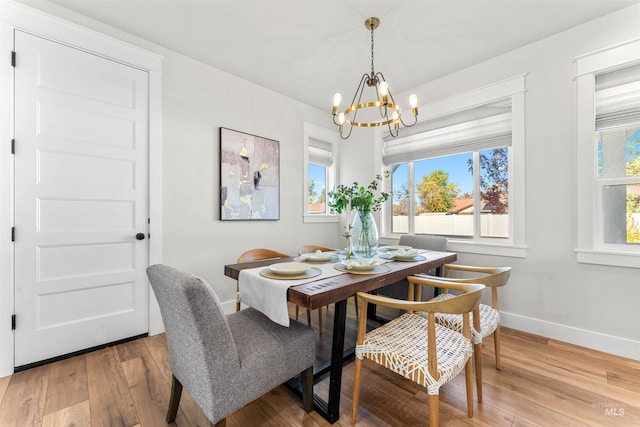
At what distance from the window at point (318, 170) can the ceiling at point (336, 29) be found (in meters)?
1.02

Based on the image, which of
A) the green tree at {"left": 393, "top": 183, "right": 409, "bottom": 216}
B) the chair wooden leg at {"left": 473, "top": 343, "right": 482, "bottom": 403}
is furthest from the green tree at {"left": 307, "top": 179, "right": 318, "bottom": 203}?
the chair wooden leg at {"left": 473, "top": 343, "right": 482, "bottom": 403}

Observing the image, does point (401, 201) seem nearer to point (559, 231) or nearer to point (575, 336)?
point (559, 231)

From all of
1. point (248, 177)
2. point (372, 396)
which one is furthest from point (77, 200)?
point (372, 396)

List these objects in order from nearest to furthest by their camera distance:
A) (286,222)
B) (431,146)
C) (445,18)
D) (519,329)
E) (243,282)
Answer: (243,282), (445,18), (519,329), (431,146), (286,222)

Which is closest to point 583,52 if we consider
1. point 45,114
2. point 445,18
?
point 445,18

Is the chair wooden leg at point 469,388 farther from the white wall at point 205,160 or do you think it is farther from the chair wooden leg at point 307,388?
the white wall at point 205,160

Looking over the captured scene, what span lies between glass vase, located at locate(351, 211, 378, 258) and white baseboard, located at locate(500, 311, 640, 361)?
1693 millimetres

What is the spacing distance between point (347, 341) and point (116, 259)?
2111 mm

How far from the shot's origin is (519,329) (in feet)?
8.23

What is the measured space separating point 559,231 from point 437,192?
1203mm

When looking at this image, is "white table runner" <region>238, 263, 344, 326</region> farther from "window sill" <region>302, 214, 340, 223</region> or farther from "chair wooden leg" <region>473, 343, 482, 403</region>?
"window sill" <region>302, 214, 340, 223</region>

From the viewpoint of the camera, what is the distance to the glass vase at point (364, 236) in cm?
200

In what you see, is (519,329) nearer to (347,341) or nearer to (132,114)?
(347,341)

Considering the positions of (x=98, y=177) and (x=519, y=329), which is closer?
(x=98, y=177)
